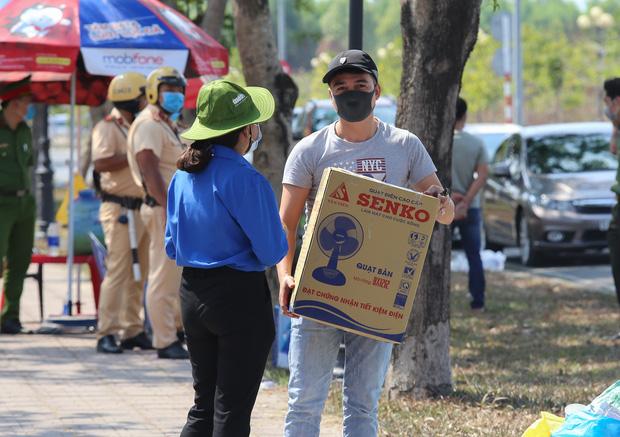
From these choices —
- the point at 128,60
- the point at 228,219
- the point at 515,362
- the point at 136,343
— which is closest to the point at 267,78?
the point at 128,60

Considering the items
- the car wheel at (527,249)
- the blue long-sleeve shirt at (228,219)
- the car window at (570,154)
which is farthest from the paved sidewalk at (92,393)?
the car window at (570,154)

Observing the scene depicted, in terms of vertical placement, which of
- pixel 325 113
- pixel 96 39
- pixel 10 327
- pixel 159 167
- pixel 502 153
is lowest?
pixel 10 327

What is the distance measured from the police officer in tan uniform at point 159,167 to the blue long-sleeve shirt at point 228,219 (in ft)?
13.3

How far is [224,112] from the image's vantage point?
17.4 ft

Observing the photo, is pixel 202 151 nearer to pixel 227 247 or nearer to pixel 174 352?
pixel 227 247

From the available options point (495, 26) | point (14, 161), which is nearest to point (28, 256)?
point (14, 161)

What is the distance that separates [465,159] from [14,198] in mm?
4032

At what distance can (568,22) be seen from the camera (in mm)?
144500

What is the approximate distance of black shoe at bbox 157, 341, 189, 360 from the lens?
32.0 ft

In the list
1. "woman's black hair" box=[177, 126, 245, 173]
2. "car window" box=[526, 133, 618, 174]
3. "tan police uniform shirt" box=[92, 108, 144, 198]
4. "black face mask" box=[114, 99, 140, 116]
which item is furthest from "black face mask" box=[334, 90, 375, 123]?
"car window" box=[526, 133, 618, 174]

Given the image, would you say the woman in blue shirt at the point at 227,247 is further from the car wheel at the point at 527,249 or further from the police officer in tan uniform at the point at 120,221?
the car wheel at the point at 527,249

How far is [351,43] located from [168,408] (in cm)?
262

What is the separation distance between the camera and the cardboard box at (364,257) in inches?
210

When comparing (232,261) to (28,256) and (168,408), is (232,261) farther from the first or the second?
(28,256)
